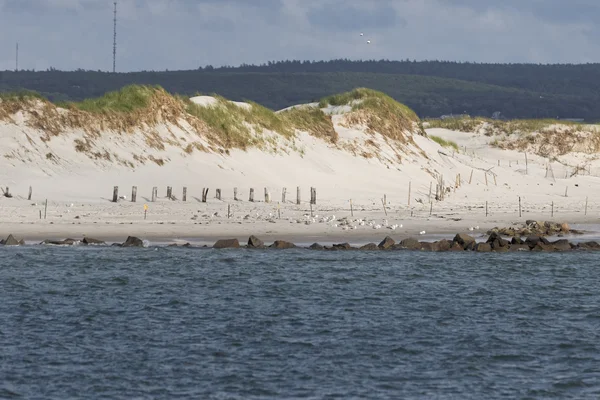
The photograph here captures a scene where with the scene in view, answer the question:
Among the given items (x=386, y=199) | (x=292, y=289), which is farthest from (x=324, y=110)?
(x=292, y=289)

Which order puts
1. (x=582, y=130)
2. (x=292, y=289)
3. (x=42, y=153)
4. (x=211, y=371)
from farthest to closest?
(x=582, y=130) < (x=42, y=153) < (x=292, y=289) < (x=211, y=371)

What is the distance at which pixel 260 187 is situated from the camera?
160 feet

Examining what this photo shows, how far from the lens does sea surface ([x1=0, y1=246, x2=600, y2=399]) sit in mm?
18562

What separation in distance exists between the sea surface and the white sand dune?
4.89 m

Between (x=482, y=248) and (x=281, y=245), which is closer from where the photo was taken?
(x=281, y=245)

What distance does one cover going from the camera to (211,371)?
63.3 ft

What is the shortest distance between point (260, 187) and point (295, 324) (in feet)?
82.2

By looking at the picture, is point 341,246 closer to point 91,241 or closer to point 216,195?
point 91,241

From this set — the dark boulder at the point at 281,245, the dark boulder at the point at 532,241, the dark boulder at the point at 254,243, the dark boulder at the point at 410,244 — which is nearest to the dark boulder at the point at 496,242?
the dark boulder at the point at 532,241

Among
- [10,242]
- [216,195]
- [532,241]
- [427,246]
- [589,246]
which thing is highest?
[216,195]

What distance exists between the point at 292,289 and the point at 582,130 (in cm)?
6676

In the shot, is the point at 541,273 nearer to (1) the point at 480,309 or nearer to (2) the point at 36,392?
(1) the point at 480,309

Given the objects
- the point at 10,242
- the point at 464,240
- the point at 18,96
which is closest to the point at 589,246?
the point at 464,240

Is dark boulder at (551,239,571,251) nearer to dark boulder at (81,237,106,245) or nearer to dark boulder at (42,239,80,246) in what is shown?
dark boulder at (81,237,106,245)
